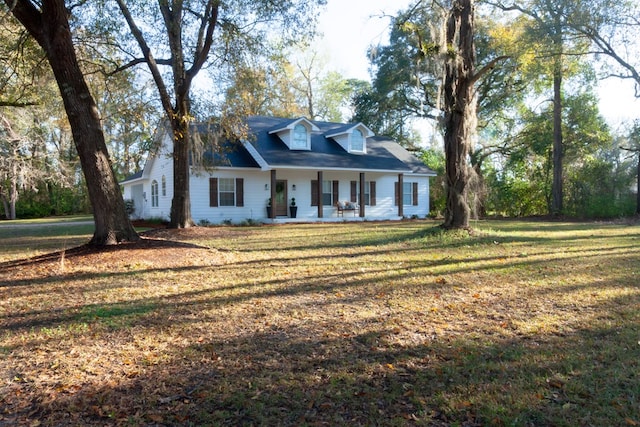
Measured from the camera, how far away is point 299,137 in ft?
72.2

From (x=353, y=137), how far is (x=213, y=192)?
8.15 metres

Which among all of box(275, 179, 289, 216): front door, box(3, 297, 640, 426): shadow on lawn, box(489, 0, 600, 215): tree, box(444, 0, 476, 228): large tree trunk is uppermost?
box(489, 0, 600, 215): tree

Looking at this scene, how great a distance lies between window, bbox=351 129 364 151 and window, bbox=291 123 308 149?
9.65 ft

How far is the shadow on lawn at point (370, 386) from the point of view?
280 centimetres

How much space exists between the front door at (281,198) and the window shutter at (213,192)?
3.10 meters

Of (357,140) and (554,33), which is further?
(357,140)

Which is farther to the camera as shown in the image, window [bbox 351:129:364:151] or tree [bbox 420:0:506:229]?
window [bbox 351:129:364:151]

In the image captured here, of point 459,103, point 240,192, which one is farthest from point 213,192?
point 459,103

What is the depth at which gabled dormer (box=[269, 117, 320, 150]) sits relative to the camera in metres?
21.7

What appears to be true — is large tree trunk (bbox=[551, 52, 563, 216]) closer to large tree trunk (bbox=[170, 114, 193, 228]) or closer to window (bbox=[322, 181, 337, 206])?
window (bbox=[322, 181, 337, 206])

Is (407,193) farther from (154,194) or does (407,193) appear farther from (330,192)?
(154,194)

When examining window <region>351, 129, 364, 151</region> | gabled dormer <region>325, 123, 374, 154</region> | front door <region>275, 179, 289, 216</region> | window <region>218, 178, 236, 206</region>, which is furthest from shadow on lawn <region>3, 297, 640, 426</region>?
window <region>351, 129, 364, 151</region>

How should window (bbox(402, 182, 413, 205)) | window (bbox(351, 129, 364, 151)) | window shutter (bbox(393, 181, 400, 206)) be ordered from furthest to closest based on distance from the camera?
window (bbox(402, 182, 413, 205))
window shutter (bbox(393, 181, 400, 206))
window (bbox(351, 129, 364, 151))

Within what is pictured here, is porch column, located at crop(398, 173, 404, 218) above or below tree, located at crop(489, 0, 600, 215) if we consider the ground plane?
below
